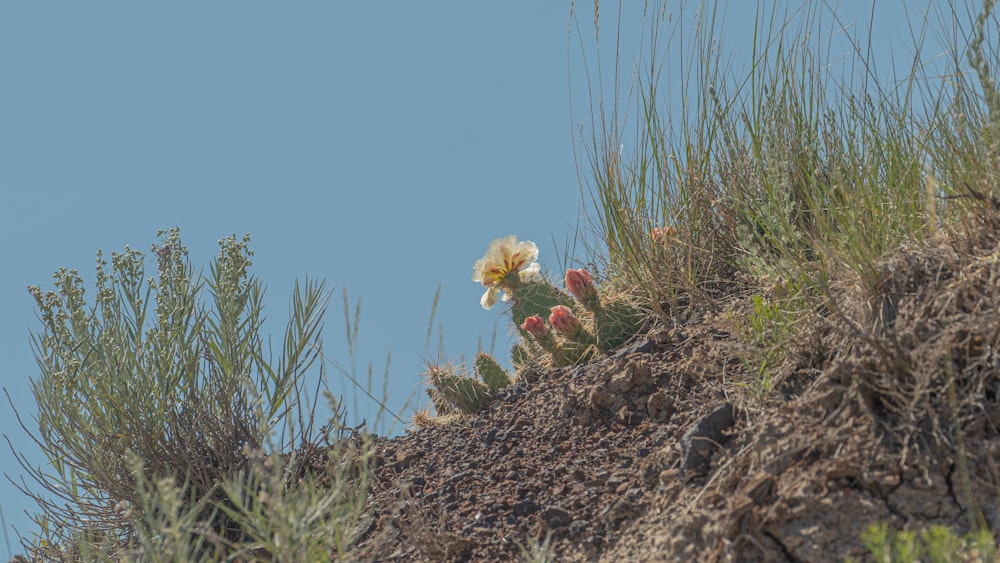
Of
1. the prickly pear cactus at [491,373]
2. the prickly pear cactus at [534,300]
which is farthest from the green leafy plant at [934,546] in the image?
the prickly pear cactus at [534,300]

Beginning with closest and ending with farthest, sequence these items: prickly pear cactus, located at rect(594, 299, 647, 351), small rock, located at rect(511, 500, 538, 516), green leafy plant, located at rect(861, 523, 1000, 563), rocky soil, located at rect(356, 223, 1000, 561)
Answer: green leafy plant, located at rect(861, 523, 1000, 563) → rocky soil, located at rect(356, 223, 1000, 561) → small rock, located at rect(511, 500, 538, 516) → prickly pear cactus, located at rect(594, 299, 647, 351)

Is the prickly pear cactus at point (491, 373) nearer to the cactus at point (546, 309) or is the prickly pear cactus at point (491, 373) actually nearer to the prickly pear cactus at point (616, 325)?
the cactus at point (546, 309)

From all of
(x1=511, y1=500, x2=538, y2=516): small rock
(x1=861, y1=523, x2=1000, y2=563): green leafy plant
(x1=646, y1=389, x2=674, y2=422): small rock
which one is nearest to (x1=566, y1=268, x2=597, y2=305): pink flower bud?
(x1=646, y1=389, x2=674, y2=422): small rock

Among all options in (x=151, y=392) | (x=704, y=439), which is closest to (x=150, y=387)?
(x=151, y=392)

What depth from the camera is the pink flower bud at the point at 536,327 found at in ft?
12.7

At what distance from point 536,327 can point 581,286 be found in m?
0.24

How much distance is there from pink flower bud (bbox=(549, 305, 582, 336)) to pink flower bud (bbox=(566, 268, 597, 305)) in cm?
8

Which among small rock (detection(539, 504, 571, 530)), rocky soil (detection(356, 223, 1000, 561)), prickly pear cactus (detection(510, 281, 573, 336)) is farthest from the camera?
prickly pear cactus (detection(510, 281, 573, 336))

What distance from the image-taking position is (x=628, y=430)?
3.01 metres

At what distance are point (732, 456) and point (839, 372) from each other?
1.12 feet

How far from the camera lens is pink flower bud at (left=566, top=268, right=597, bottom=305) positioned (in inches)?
152

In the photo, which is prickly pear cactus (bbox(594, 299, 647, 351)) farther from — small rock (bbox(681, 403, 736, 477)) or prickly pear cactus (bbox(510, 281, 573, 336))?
small rock (bbox(681, 403, 736, 477))

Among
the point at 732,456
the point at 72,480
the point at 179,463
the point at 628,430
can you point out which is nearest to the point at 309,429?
the point at 179,463

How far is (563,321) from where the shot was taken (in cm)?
385
